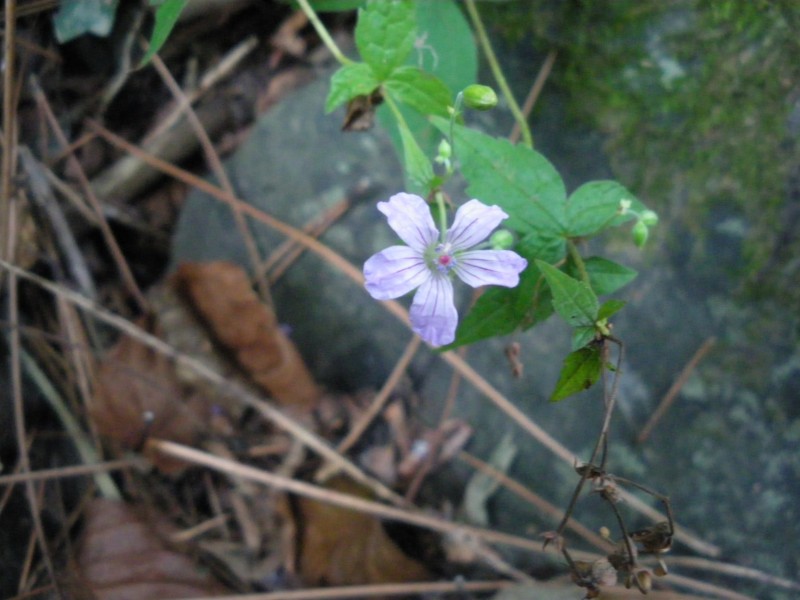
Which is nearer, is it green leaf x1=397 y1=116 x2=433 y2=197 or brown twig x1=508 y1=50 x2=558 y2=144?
green leaf x1=397 y1=116 x2=433 y2=197

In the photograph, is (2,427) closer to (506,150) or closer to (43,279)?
(43,279)

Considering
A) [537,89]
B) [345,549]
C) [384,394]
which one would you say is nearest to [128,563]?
[345,549]

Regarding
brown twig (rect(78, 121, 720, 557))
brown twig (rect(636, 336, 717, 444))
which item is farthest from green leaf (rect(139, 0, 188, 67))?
brown twig (rect(636, 336, 717, 444))

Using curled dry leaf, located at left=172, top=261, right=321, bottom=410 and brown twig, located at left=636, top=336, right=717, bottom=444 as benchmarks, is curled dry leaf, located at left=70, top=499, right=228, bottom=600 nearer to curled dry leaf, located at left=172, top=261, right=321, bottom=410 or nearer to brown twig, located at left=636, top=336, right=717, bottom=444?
curled dry leaf, located at left=172, top=261, right=321, bottom=410

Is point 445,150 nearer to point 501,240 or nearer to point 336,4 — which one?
point 501,240

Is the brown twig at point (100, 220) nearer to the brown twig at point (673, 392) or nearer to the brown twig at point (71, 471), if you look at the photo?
the brown twig at point (71, 471)

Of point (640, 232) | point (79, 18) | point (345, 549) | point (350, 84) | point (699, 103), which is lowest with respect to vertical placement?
point (345, 549)
